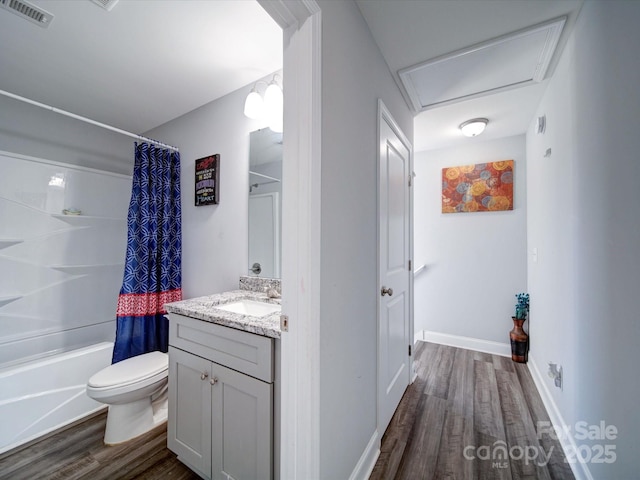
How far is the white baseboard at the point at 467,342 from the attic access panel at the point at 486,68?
2464mm

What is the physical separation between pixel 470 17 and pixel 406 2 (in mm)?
344

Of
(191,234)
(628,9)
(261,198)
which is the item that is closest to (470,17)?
(628,9)

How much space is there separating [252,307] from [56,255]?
205cm

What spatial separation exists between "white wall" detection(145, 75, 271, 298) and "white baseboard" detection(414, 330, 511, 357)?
2.44 meters

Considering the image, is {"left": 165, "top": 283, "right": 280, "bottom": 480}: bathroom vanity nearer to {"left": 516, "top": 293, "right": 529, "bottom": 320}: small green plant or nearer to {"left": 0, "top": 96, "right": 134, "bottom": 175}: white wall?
{"left": 0, "top": 96, "right": 134, "bottom": 175}: white wall

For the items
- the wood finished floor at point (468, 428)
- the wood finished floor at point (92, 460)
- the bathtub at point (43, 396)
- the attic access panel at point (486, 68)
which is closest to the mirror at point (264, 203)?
the attic access panel at point (486, 68)

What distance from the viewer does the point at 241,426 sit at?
111cm

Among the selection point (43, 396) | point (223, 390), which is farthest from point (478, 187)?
point (43, 396)

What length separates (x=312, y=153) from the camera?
88cm

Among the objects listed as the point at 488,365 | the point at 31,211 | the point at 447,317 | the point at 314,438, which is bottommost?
the point at 488,365

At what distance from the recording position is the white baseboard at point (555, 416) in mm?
1238

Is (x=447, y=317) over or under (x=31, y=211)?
under

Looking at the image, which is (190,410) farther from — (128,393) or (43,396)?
(43,396)

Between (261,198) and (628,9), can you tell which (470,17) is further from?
(261,198)
